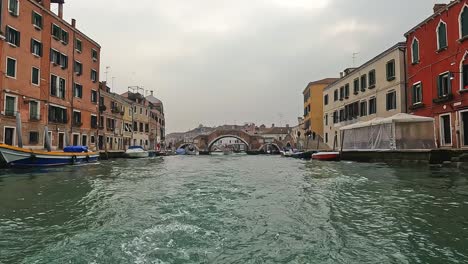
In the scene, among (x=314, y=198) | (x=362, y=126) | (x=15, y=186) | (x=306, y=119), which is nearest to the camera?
(x=314, y=198)

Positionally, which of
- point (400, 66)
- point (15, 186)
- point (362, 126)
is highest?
point (400, 66)

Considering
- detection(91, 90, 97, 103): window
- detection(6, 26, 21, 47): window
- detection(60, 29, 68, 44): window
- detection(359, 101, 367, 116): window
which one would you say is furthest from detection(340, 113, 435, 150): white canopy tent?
detection(91, 90, 97, 103): window

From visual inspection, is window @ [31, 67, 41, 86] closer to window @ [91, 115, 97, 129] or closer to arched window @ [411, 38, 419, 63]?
window @ [91, 115, 97, 129]

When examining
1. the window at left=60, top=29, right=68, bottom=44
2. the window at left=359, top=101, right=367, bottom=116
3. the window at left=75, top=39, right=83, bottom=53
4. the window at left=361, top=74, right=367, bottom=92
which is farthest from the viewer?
the window at left=75, top=39, right=83, bottom=53

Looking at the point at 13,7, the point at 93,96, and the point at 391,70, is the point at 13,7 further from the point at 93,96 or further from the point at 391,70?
the point at 391,70

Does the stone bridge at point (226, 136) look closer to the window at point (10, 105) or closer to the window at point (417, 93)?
the window at point (10, 105)

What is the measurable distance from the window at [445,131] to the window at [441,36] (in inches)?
141

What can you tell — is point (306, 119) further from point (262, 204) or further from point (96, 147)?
point (262, 204)

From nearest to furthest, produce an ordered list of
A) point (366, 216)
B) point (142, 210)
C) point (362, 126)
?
point (366, 216)
point (142, 210)
point (362, 126)

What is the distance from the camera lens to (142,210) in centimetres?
575

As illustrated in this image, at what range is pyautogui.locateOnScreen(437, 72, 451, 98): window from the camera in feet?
52.1

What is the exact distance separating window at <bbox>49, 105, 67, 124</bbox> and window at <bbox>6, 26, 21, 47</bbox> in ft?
15.7

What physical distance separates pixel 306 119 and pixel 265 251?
41.1 meters

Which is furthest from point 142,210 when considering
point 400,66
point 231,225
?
point 400,66
